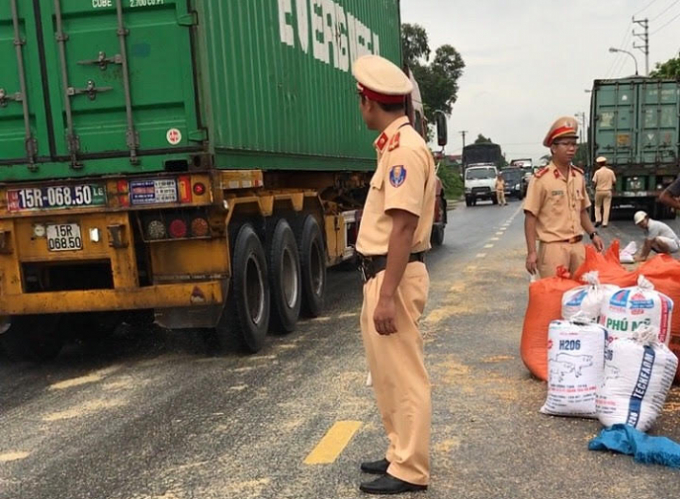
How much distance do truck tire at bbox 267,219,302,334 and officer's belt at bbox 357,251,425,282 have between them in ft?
11.3

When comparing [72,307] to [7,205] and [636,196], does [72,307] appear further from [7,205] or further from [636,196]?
[636,196]

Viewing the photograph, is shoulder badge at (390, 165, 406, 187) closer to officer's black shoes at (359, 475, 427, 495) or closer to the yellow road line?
officer's black shoes at (359, 475, 427, 495)

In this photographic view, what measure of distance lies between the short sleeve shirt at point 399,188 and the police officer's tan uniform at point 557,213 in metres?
2.26

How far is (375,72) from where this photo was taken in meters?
3.31

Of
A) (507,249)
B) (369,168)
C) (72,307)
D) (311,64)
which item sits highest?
(311,64)

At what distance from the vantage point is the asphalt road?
11.9 ft

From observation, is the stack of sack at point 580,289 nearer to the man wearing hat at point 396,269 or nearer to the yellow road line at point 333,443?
the yellow road line at point 333,443

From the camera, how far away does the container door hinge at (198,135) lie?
18.2ft

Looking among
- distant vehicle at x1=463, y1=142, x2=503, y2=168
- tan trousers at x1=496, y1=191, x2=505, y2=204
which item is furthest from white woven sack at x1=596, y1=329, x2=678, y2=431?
distant vehicle at x1=463, y1=142, x2=503, y2=168

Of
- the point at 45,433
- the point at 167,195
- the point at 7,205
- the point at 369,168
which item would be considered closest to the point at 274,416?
the point at 45,433

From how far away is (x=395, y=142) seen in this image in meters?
3.28

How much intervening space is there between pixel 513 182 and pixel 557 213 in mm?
39784

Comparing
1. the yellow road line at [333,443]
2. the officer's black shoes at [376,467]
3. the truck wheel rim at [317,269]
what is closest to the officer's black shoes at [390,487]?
the officer's black shoes at [376,467]

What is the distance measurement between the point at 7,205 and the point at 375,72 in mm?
3535
